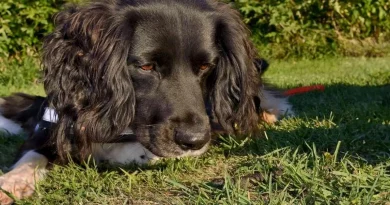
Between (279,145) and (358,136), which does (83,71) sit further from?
(358,136)

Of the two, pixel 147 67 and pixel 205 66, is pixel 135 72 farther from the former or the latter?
pixel 205 66

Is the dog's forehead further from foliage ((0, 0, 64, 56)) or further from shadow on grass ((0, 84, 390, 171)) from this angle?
foliage ((0, 0, 64, 56))

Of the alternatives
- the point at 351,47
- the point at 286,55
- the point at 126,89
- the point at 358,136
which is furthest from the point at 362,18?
the point at 126,89

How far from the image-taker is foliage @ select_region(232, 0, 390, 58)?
919cm

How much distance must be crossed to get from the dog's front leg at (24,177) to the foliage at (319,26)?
5959 mm

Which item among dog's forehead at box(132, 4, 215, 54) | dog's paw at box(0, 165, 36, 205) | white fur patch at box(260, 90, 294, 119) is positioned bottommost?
white fur patch at box(260, 90, 294, 119)

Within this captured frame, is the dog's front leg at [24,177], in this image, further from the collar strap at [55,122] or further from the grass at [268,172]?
the collar strap at [55,122]

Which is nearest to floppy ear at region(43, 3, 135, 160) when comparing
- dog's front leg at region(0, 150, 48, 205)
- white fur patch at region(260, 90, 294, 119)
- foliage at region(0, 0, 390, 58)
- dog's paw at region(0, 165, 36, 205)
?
dog's front leg at region(0, 150, 48, 205)

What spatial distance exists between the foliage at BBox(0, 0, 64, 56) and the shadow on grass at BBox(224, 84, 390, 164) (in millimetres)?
4248

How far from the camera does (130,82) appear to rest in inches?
134

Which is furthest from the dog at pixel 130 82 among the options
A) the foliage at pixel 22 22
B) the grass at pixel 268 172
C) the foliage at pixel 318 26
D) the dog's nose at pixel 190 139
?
the foliage at pixel 318 26

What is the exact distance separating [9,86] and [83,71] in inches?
172

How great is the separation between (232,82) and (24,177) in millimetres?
1393

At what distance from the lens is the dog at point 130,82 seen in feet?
10.8
